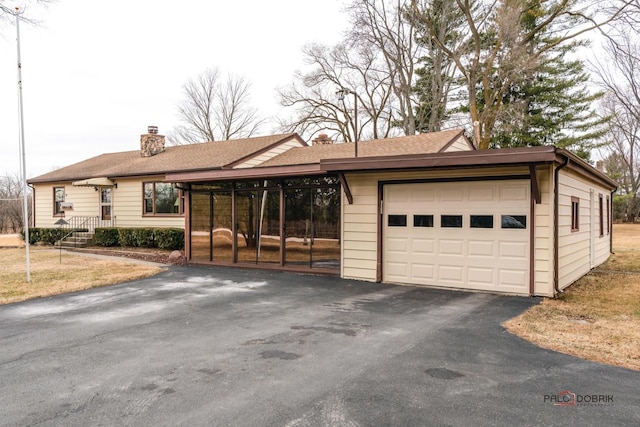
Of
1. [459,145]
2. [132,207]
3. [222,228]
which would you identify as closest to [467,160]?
[222,228]

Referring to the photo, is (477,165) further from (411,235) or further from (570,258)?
(570,258)

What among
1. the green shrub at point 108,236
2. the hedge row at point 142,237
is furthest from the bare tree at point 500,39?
the green shrub at point 108,236

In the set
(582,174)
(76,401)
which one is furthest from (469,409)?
(582,174)

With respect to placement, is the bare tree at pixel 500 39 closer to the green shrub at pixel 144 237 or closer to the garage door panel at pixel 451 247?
the garage door panel at pixel 451 247

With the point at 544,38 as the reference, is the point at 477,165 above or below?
below

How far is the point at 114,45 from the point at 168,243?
8084 millimetres

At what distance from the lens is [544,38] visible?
22.1 m

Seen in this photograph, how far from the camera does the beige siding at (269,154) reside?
15836 millimetres

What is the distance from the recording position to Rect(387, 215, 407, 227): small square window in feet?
29.1

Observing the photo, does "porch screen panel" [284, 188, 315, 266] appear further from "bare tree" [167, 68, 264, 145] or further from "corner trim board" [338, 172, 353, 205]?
"bare tree" [167, 68, 264, 145]

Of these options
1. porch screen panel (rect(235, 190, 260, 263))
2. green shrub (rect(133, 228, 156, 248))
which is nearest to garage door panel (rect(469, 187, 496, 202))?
porch screen panel (rect(235, 190, 260, 263))

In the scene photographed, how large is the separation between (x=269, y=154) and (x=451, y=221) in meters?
10.2

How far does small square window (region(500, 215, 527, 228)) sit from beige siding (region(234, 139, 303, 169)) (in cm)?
994

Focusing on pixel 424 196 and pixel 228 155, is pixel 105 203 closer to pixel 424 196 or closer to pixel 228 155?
pixel 228 155
